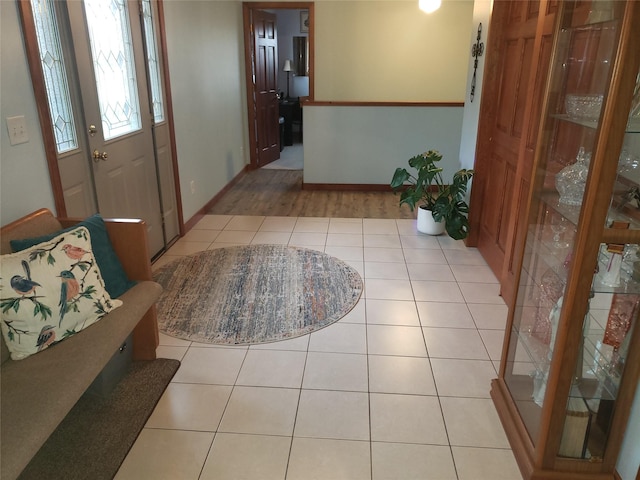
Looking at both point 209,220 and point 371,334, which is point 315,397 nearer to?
point 371,334

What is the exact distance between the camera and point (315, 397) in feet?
7.00

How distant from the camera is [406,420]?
200 centimetres

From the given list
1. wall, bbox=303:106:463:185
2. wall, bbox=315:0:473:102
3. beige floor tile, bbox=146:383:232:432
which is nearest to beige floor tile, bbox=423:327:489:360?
beige floor tile, bbox=146:383:232:432

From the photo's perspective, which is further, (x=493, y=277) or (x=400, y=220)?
(x=400, y=220)

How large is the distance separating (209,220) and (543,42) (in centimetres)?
311

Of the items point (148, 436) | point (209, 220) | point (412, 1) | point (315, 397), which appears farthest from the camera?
point (412, 1)

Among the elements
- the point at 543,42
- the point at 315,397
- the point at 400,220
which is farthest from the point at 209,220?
→ the point at 543,42

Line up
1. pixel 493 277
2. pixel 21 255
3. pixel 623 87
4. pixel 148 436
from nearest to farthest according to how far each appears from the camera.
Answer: pixel 623 87, pixel 21 255, pixel 148 436, pixel 493 277

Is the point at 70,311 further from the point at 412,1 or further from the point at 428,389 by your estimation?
the point at 412,1

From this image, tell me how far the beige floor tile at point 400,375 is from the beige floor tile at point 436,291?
700 mm

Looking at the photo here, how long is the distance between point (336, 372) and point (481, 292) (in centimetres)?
131

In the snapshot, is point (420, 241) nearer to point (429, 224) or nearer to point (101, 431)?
point (429, 224)

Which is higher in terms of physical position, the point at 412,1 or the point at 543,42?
the point at 412,1

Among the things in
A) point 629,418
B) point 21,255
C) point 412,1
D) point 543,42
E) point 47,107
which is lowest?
point 629,418
